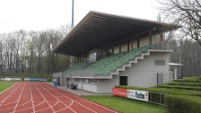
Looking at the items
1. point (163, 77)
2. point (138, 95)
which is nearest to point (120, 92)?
point (138, 95)

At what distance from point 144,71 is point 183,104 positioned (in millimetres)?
20095

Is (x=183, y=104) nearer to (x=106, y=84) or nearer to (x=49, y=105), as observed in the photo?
(x=49, y=105)

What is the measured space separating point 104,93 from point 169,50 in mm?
8906

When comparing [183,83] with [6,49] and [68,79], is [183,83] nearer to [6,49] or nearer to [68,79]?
[68,79]

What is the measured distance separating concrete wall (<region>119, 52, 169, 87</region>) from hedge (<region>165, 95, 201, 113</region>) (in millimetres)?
18142

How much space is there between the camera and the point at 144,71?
3316 cm

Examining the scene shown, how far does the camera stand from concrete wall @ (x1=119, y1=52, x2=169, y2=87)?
108ft

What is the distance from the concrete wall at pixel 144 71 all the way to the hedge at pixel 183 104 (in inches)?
714

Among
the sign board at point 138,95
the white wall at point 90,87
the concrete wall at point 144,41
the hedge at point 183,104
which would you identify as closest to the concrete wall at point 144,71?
the concrete wall at point 144,41

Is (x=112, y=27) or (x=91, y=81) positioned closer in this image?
(x=112, y=27)

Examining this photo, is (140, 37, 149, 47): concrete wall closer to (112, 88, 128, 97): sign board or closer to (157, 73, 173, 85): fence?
(157, 73, 173, 85): fence

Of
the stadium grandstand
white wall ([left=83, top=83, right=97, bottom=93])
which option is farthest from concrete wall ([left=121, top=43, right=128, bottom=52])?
white wall ([left=83, top=83, right=97, bottom=93])

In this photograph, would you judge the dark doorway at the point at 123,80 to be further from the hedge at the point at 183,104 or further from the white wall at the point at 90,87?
the hedge at the point at 183,104

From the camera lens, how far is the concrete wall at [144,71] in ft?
108
